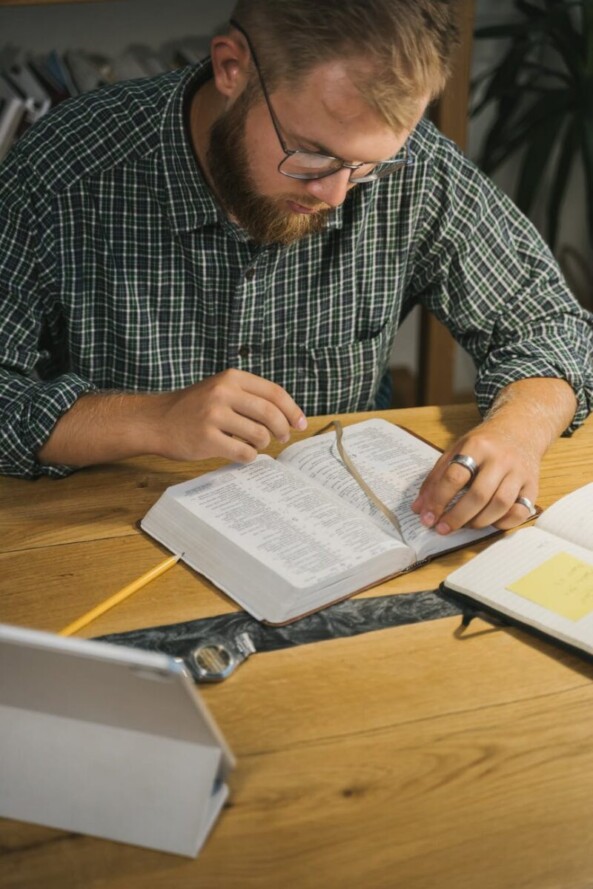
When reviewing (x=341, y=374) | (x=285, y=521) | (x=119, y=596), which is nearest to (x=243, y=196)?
(x=341, y=374)

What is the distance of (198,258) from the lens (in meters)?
1.41

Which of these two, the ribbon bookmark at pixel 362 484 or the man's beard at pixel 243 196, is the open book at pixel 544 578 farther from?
the man's beard at pixel 243 196

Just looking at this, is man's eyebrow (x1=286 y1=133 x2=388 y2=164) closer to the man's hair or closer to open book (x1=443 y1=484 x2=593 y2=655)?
the man's hair

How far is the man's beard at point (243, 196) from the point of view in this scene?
1.26 metres

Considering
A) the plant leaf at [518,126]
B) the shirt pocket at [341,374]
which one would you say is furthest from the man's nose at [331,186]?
the plant leaf at [518,126]

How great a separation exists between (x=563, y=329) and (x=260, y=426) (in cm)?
60

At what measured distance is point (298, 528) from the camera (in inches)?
40.8

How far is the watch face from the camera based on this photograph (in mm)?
879

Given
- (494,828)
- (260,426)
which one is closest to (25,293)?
(260,426)

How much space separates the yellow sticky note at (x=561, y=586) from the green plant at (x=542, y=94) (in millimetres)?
1700

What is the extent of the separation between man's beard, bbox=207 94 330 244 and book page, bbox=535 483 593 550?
0.52 m

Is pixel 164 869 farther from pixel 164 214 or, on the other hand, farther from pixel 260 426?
pixel 164 214

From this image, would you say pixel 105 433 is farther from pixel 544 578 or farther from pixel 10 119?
pixel 10 119

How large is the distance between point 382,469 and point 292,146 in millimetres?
422
